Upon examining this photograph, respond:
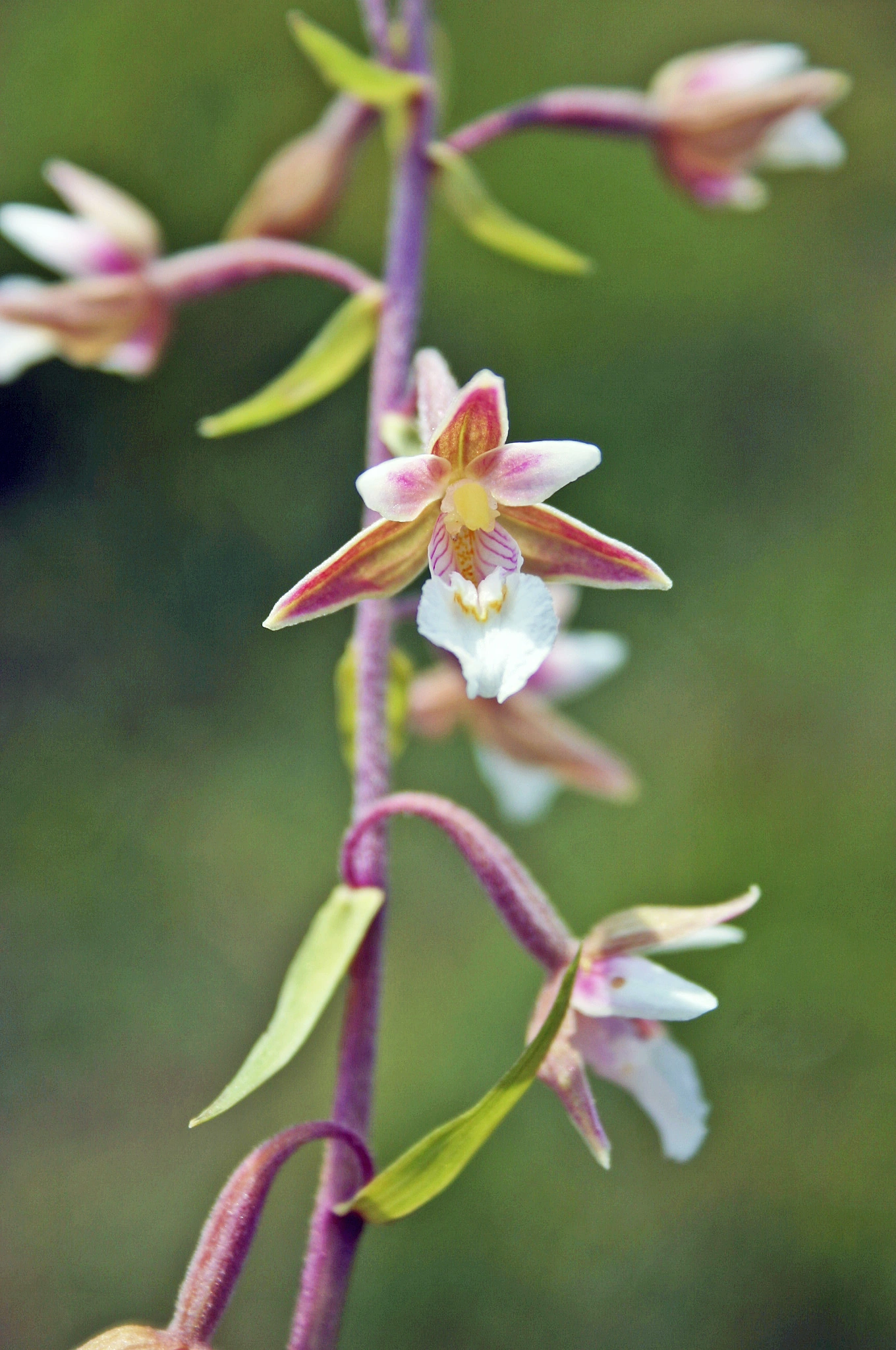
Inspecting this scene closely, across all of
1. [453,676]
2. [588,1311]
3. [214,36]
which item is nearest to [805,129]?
[453,676]

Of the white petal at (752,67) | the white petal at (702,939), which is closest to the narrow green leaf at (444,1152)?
the white petal at (702,939)

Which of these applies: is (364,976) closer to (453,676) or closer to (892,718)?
(453,676)

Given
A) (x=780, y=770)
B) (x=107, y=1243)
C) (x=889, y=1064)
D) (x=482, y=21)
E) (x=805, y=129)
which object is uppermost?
(x=482, y=21)

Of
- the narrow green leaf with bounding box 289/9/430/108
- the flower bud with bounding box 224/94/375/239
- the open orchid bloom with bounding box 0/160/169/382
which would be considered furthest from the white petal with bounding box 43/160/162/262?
the narrow green leaf with bounding box 289/9/430/108

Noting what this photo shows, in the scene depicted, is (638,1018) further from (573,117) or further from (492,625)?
(573,117)

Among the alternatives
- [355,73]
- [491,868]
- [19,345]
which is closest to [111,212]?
[19,345]
